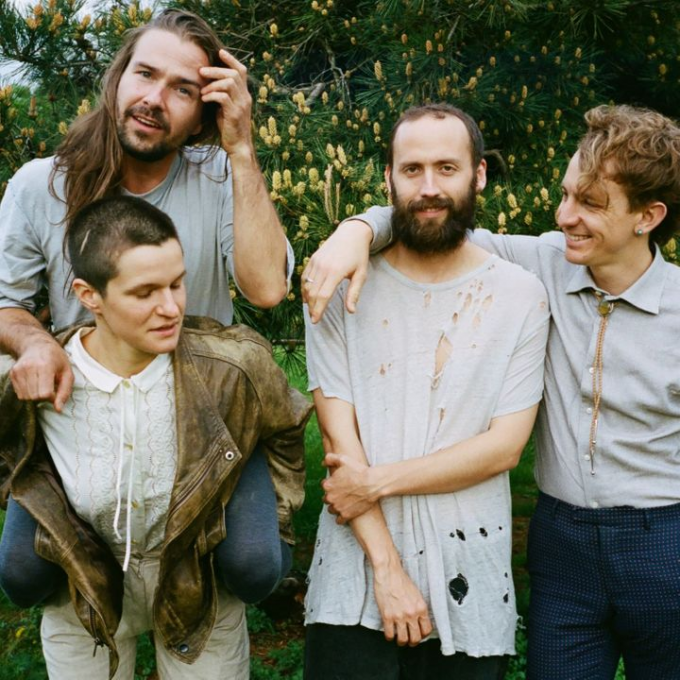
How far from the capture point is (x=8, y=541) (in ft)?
7.10

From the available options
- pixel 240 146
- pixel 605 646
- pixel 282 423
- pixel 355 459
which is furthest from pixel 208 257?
pixel 605 646

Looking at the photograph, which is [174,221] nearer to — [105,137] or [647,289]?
[105,137]

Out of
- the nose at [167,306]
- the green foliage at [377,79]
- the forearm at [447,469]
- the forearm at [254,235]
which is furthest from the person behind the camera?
the green foliage at [377,79]

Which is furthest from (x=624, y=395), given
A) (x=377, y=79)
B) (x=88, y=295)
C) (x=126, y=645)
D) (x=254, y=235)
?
(x=377, y=79)

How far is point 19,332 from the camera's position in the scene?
2229mm

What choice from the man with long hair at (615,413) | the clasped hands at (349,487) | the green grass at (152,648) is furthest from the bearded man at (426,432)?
the green grass at (152,648)

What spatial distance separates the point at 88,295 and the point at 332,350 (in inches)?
26.3

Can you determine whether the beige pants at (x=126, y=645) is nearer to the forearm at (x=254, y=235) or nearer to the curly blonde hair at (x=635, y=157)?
the forearm at (x=254, y=235)

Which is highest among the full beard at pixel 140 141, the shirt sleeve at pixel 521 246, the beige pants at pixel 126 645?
the full beard at pixel 140 141

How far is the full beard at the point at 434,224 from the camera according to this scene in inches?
90.5

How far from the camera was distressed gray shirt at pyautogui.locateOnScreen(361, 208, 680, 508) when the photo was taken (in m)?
2.28

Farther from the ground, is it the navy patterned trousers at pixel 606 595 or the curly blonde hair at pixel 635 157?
the curly blonde hair at pixel 635 157

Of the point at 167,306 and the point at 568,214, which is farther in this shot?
the point at 568,214

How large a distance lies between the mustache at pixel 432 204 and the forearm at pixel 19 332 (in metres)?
0.99
